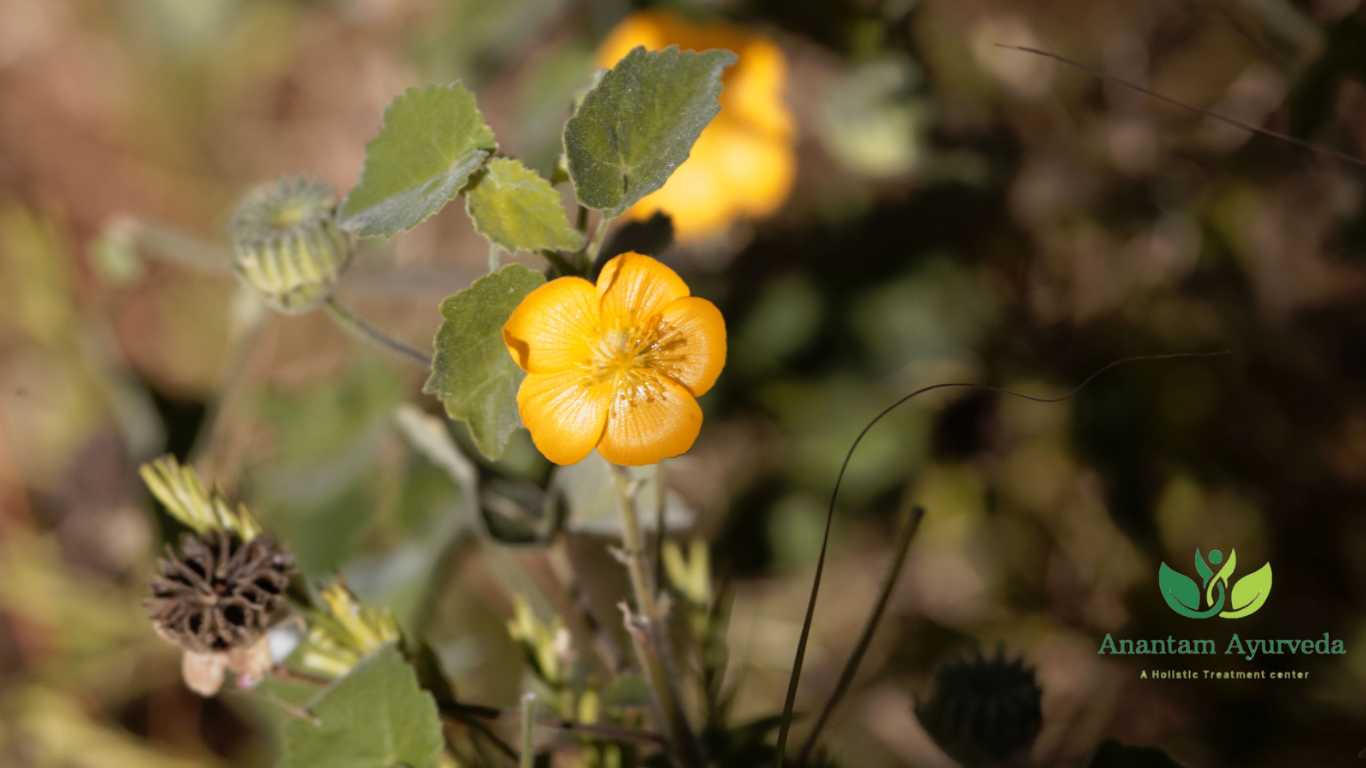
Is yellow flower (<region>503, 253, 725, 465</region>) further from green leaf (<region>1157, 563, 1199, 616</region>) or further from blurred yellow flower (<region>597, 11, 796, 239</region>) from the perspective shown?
blurred yellow flower (<region>597, 11, 796, 239</region>)

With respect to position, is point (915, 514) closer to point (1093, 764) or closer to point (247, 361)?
point (1093, 764)

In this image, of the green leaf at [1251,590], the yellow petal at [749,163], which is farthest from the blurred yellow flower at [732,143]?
the green leaf at [1251,590]

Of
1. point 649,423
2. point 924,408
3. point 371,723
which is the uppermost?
point 924,408

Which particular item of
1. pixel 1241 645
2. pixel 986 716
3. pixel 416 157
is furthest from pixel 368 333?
pixel 1241 645

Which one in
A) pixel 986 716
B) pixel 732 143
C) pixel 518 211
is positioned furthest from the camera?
pixel 732 143

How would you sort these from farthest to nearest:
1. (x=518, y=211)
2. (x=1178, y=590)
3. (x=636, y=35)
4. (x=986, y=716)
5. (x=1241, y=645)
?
1. (x=636, y=35)
2. (x=1241, y=645)
3. (x=1178, y=590)
4. (x=986, y=716)
5. (x=518, y=211)

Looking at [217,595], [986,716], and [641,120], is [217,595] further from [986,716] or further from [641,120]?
[986,716]

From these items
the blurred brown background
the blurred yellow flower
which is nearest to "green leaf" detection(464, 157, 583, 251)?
the blurred brown background
